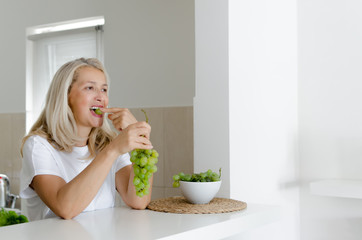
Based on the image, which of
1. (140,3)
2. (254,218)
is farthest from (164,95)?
(254,218)

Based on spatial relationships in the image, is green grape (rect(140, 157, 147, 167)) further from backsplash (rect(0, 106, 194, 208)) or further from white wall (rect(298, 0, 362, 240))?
backsplash (rect(0, 106, 194, 208))

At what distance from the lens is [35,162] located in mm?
1518

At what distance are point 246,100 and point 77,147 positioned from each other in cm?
71

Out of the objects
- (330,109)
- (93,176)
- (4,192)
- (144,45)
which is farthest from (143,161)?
(4,192)

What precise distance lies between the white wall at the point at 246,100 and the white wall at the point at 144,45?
713 mm

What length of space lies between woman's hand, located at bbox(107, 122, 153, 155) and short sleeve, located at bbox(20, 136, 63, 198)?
0.92 ft

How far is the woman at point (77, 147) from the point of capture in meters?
1.39

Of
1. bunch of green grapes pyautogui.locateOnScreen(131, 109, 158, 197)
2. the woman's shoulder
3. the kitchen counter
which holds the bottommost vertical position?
the kitchen counter

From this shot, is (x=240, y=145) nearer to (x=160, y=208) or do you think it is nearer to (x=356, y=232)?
(x=160, y=208)

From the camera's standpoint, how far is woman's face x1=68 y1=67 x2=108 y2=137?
1.65 metres

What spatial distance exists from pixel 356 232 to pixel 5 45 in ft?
9.58

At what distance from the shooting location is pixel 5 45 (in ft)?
11.8

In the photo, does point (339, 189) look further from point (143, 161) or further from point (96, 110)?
point (96, 110)

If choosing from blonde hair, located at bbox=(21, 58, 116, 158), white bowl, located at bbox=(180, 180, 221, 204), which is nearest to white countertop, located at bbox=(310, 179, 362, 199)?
white bowl, located at bbox=(180, 180, 221, 204)
